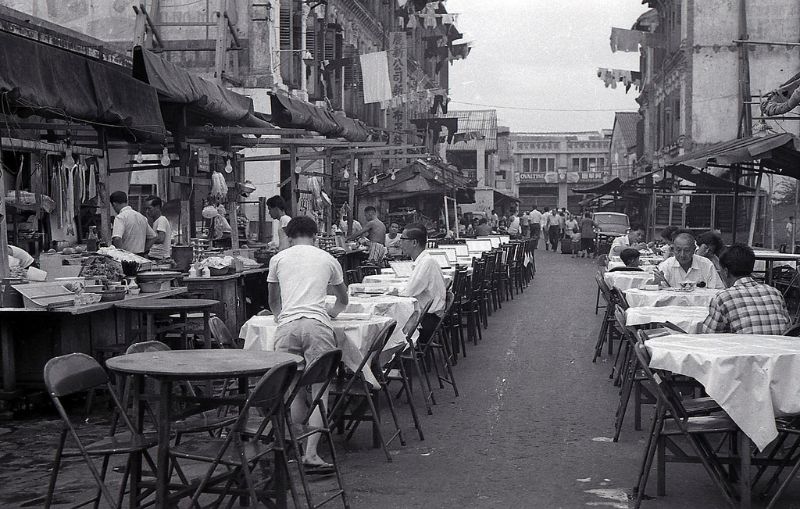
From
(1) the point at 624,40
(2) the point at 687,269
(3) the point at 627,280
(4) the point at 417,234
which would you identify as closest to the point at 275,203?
(4) the point at 417,234

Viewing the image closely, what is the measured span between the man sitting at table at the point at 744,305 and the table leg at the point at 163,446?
396 cm

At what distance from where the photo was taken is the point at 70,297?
8805mm

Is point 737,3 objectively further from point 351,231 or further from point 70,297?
point 70,297

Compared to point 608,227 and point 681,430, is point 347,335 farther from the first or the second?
point 608,227

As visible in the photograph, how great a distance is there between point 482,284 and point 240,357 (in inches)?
367

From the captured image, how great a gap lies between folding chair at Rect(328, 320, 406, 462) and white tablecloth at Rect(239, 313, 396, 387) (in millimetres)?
102

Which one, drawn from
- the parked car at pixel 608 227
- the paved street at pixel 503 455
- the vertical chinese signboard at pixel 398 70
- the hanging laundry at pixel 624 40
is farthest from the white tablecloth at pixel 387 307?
the hanging laundry at pixel 624 40

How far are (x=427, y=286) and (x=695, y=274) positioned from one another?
3.01 metres

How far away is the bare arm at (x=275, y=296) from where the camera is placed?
22.9 feet

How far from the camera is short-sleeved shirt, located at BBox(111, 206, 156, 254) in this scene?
12.6 metres

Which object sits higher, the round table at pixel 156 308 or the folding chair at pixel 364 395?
the round table at pixel 156 308

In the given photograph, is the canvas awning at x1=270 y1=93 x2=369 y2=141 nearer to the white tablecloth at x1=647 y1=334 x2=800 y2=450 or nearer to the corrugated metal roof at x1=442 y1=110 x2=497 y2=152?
the white tablecloth at x1=647 y1=334 x2=800 y2=450

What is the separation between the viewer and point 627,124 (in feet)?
229

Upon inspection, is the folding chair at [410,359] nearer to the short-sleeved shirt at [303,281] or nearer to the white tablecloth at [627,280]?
the short-sleeved shirt at [303,281]
